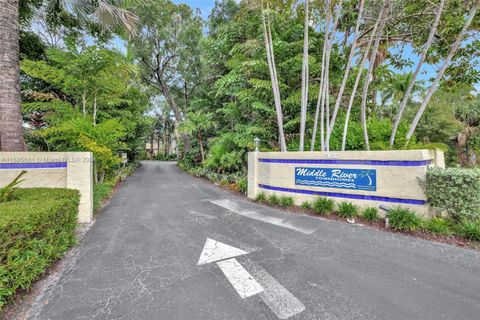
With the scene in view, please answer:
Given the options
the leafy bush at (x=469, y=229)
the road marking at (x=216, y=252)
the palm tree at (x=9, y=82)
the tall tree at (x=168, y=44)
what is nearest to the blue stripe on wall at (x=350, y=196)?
the leafy bush at (x=469, y=229)

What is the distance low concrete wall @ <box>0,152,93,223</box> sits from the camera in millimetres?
4168

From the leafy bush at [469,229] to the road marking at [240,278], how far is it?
12.6ft

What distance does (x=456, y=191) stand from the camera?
3566 millimetres

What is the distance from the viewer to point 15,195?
3250 millimetres

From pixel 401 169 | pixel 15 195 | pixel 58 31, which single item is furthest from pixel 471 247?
Result: pixel 58 31

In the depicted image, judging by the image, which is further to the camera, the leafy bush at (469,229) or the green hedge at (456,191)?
the green hedge at (456,191)

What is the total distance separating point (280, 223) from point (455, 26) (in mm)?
6903

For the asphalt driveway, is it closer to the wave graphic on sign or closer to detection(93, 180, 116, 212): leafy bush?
the wave graphic on sign

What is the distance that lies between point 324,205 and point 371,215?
98 centimetres

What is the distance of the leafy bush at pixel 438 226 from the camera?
11.8ft

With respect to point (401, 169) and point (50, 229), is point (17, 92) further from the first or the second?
point (401, 169)

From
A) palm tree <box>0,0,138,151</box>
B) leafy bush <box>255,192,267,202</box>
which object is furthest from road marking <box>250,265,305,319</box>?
palm tree <box>0,0,138,151</box>

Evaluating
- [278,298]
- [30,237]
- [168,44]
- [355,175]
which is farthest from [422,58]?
[168,44]

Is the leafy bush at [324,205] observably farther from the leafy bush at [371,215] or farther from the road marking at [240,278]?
the road marking at [240,278]
